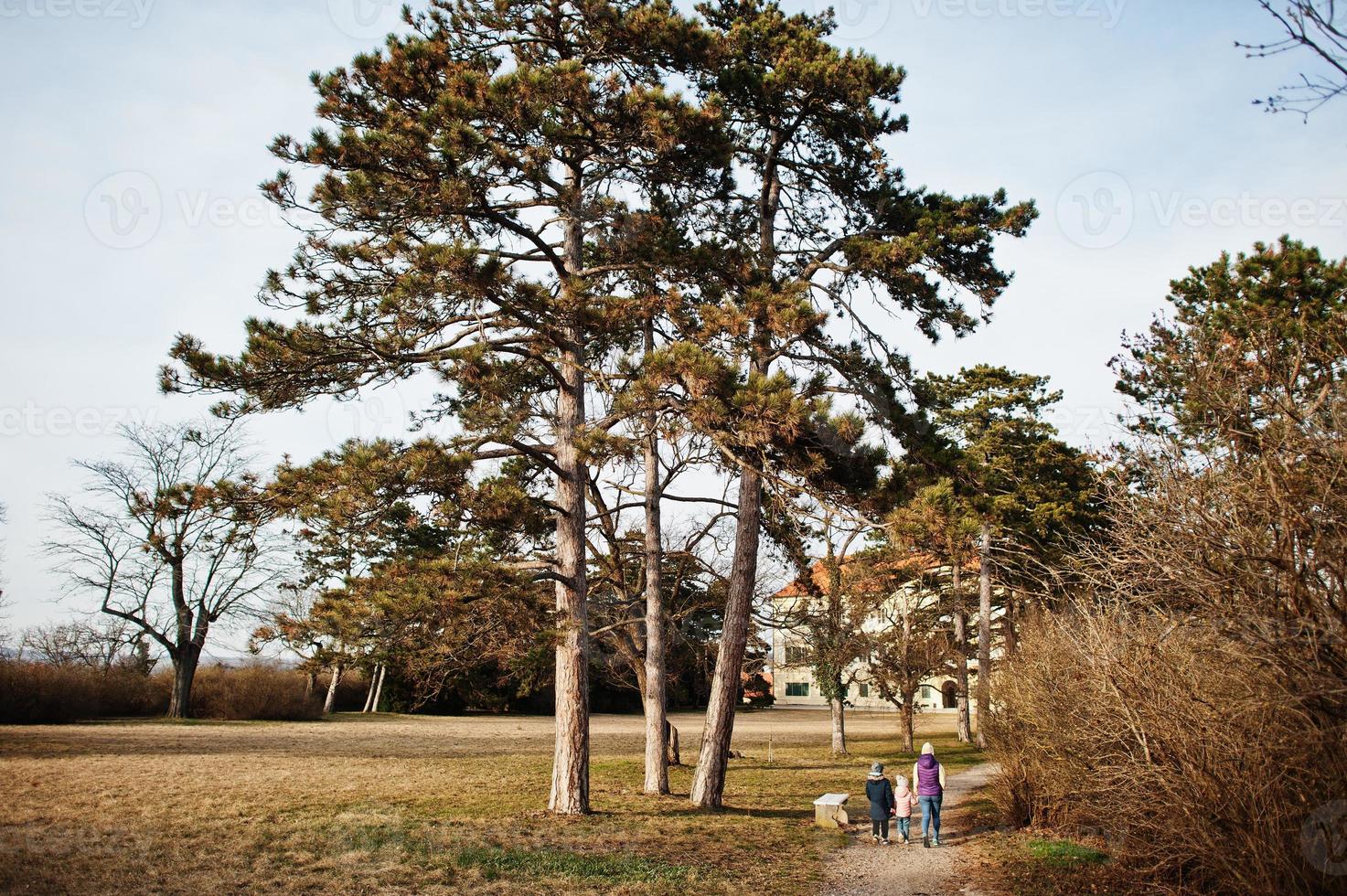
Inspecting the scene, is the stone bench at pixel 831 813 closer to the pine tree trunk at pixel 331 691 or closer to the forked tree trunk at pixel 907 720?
the forked tree trunk at pixel 907 720

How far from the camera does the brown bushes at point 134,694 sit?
2869 cm

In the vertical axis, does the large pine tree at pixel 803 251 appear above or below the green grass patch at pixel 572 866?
above

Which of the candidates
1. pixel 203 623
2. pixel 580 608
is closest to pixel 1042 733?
pixel 580 608

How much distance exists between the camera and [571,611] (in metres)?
12.7

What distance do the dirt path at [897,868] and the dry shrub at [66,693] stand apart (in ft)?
92.2

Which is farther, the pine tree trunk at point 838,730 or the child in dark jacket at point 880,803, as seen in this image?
the pine tree trunk at point 838,730

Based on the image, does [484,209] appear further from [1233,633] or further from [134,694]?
[134,694]

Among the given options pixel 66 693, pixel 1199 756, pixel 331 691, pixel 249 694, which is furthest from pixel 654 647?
pixel 331 691

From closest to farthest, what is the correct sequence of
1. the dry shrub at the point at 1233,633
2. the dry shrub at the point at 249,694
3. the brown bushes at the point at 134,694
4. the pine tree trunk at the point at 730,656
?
1. the dry shrub at the point at 1233,633
2. the pine tree trunk at the point at 730,656
3. the brown bushes at the point at 134,694
4. the dry shrub at the point at 249,694

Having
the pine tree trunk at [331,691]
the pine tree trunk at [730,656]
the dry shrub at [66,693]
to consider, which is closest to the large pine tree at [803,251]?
the pine tree trunk at [730,656]

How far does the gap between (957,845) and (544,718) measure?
128ft

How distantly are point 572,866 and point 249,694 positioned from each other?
33651mm

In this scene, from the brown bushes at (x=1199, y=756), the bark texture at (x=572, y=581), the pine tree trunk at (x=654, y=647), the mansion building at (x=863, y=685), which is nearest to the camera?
the brown bushes at (x=1199, y=756)

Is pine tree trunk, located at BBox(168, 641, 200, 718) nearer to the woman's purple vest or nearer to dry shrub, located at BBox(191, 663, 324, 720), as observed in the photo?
dry shrub, located at BBox(191, 663, 324, 720)
